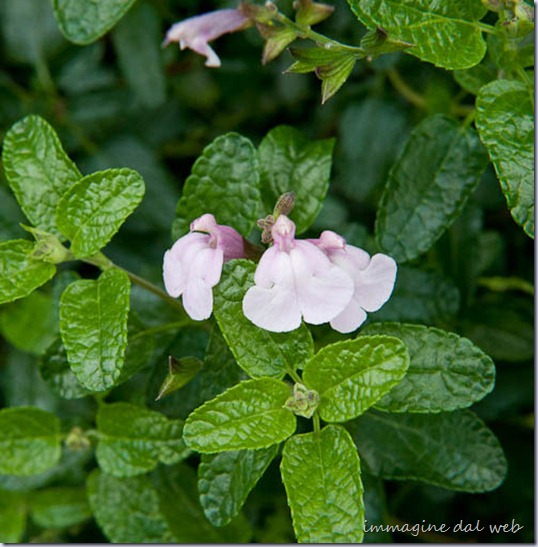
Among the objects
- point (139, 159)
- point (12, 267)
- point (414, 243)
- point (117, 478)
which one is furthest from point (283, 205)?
point (139, 159)

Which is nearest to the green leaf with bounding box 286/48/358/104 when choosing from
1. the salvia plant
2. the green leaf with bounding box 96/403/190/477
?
the salvia plant

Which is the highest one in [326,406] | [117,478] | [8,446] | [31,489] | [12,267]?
[12,267]


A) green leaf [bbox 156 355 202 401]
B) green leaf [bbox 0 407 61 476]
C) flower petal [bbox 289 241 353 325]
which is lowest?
green leaf [bbox 0 407 61 476]

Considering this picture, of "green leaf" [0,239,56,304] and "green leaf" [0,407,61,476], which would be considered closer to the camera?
"green leaf" [0,239,56,304]

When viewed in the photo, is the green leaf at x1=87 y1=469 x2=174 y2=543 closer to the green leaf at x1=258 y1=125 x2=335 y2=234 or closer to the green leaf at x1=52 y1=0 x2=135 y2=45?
the green leaf at x1=258 y1=125 x2=335 y2=234

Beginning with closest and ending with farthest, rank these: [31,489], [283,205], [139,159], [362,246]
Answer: [283,205], [362,246], [31,489], [139,159]

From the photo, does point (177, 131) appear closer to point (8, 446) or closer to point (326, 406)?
point (8, 446)
